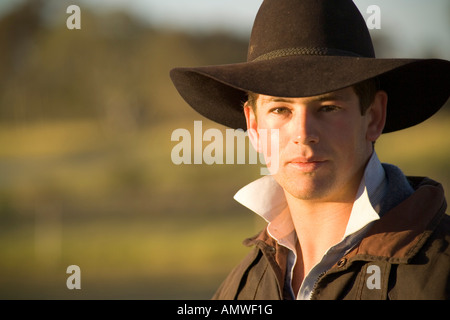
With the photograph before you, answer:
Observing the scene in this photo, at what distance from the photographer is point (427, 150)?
2698 centimetres

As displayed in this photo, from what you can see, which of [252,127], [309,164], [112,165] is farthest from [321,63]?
[112,165]

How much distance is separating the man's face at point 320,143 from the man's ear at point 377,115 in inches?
1.6

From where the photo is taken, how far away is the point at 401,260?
2492 mm

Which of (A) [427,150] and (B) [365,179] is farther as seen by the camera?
(A) [427,150]

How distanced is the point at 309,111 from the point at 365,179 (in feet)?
1.14

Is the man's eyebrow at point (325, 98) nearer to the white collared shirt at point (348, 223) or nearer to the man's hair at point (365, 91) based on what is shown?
the man's hair at point (365, 91)

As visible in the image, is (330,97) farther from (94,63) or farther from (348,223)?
(94,63)

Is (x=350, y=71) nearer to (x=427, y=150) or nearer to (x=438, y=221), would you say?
(x=438, y=221)

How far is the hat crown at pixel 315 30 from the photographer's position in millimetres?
2699

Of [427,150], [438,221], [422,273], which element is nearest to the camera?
[422,273]

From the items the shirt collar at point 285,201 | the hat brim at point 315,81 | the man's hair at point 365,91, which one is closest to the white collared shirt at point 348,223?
the shirt collar at point 285,201

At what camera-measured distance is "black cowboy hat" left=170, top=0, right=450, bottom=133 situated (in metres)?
2.57

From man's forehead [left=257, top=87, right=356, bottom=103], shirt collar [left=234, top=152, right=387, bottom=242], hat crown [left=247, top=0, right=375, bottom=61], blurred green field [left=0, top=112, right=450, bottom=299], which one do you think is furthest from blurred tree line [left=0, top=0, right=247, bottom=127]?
man's forehead [left=257, top=87, right=356, bottom=103]
